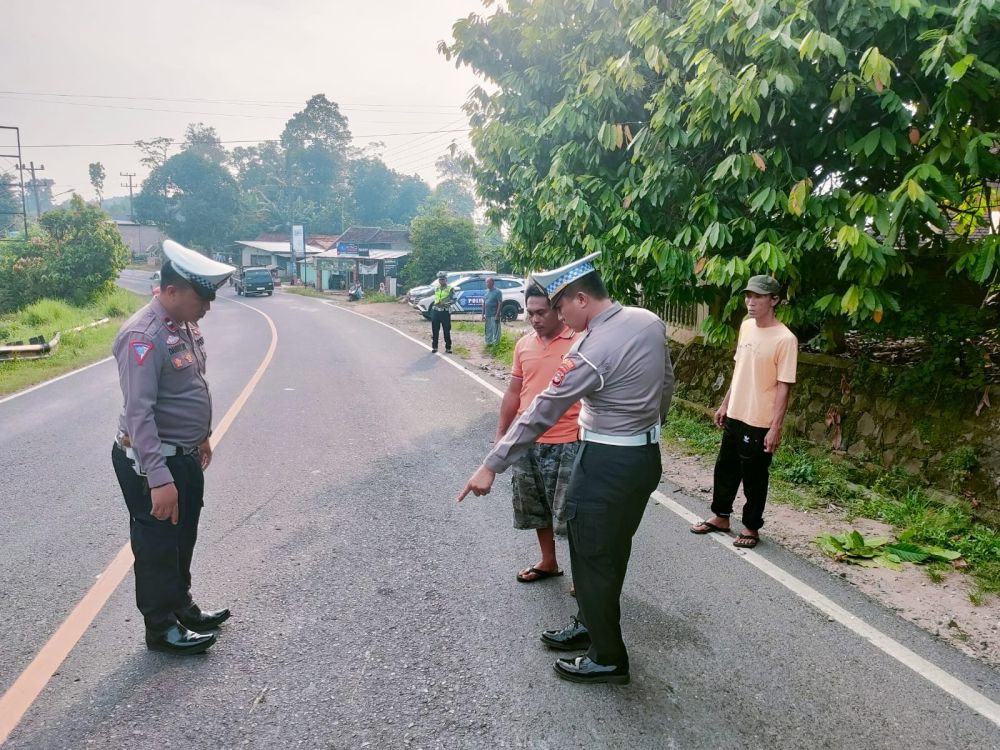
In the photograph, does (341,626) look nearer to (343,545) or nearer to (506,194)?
(343,545)

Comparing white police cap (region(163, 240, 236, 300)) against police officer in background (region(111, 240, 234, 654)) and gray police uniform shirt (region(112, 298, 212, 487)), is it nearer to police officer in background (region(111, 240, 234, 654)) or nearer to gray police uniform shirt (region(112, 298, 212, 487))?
police officer in background (region(111, 240, 234, 654))

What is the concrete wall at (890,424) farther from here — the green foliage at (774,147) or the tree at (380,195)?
the tree at (380,195)

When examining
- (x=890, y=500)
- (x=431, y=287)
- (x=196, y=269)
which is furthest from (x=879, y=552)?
(x=431, y=287)

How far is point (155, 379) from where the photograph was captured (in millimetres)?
3109

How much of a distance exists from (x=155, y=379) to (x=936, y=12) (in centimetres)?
518

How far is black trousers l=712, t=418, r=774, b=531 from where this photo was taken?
15.3 ft

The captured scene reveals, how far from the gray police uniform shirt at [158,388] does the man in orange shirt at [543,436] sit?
163 centimetres

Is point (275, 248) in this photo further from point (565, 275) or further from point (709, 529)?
point (565, 275)

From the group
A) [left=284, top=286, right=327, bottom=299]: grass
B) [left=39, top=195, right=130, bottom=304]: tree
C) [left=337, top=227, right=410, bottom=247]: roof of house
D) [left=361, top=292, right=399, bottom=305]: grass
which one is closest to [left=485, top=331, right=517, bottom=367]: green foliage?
[left=361, top=292, right=399, bottom=305]: grass

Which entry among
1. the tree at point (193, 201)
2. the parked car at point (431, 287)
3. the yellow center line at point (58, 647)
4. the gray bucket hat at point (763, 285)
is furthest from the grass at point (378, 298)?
the tree at point (193, 201)

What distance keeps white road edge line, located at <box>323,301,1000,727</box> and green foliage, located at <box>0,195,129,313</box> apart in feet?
108

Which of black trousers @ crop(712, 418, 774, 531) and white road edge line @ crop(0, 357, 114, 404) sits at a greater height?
black trousers @ crop(712, 418, 774, 531)

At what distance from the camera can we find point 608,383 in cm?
290

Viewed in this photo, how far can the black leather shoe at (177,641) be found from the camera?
130 inches
